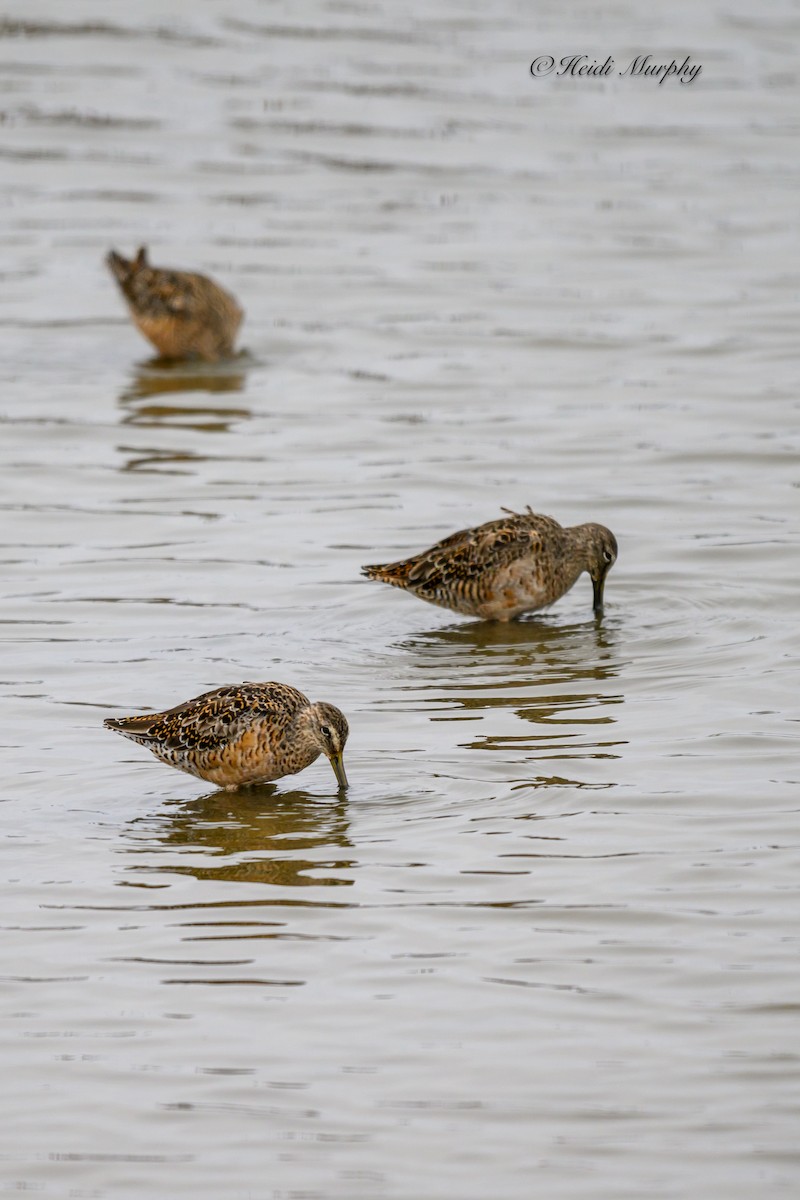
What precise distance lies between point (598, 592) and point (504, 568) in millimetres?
458

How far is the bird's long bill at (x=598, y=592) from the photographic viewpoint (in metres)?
8.50

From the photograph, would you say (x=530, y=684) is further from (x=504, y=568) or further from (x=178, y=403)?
(x=178, y=403)

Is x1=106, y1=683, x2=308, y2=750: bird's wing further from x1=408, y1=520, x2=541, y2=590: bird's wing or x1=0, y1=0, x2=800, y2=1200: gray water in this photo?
x1=408, y1=520, x2=541, y2=590: bird's wing

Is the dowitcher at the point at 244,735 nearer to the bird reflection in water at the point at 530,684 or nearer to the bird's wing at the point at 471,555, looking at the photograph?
the bird reflection in water at the point at 530,684

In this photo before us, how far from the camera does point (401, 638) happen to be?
27.4ft

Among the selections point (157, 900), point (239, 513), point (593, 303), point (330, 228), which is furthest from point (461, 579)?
point (330, 228)

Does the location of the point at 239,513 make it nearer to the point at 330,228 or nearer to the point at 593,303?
the point at 593,303

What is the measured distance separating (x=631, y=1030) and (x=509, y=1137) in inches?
20.7

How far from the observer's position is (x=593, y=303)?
45.5 feet

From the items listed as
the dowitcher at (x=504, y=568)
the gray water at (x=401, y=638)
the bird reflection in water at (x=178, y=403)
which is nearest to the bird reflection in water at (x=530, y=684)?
the gray water at (x=401, y=638)

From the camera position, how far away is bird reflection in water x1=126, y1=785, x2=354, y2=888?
5.75m
